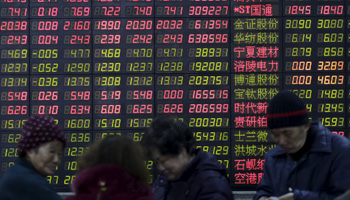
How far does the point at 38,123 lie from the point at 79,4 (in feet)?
15.5

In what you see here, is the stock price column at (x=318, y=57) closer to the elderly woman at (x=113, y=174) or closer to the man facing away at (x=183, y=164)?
the man facing away at (x=183, y=164)

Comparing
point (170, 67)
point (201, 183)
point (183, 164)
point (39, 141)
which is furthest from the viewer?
point (170, 67)

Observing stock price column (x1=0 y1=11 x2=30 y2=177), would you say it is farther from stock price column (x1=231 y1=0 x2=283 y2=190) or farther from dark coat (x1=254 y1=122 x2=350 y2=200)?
dark coat (x1=254 y1=122 x2=350 y2=200)

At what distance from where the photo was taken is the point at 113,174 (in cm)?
228

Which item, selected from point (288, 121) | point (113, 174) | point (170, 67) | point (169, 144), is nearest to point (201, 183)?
point (169, 144)

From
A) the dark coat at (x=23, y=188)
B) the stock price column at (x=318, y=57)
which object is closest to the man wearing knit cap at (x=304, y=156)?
the dark coat at (x=23, y=188)

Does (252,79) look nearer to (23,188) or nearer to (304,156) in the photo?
(304,156)

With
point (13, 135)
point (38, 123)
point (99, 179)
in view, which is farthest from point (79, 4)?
point (99, 179)

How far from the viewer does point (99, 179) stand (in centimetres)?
227

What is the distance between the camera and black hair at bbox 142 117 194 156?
10.0ft

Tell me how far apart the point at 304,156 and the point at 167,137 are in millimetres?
811

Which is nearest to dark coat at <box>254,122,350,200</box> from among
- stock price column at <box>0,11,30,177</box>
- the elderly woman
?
the elderly woman

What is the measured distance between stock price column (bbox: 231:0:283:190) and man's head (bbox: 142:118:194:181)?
4583 millimetres

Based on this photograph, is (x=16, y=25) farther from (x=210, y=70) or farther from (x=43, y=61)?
(x=210, y=70)
